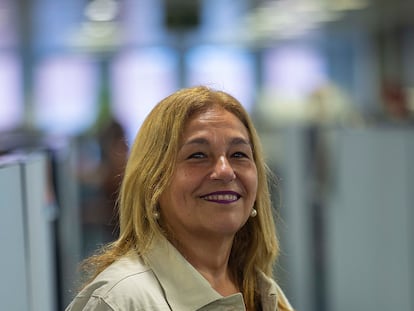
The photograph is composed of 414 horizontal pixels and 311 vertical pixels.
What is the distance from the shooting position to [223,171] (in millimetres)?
1493

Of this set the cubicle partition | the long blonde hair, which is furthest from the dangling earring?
the cubicle partition

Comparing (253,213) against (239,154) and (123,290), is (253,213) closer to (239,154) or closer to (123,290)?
(239,154)

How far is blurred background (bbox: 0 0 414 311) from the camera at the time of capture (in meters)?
3.01

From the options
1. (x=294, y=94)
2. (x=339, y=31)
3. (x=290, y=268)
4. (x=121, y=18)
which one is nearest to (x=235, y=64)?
(x=294, y=94)

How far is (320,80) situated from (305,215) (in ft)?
31.1

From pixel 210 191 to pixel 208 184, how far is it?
2 cm

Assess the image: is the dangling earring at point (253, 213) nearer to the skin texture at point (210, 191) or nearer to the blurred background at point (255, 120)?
the skin texture at point (210, 191)

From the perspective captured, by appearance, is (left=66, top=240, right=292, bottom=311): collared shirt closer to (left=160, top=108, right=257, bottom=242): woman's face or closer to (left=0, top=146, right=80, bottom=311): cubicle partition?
(left=160, top=108, right=257, bottom=242): woman's face

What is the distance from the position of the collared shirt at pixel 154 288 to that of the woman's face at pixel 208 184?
0.25ft

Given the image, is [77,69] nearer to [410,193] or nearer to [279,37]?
[279,37]

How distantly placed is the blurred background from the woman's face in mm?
247

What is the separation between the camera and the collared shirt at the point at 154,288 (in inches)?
52.5

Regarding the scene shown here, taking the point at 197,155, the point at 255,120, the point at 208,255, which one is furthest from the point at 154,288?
the point at 255,120

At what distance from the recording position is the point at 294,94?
1483 cm
